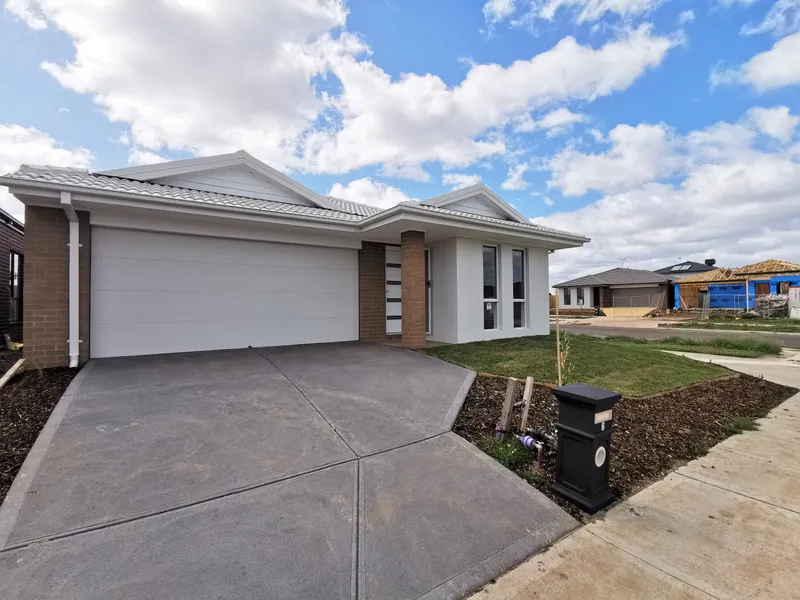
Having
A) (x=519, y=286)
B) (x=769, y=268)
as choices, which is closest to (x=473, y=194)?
(x=519, y=286)

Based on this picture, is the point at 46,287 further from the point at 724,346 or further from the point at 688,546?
the point at 724,346

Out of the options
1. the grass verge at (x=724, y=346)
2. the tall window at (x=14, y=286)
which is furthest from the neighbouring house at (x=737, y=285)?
the tall window at (x=14, y=286)

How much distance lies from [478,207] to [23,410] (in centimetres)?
1068

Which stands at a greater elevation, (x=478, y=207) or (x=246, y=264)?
(x=478, y=207)

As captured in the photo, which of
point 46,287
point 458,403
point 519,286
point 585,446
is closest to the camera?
point 585,446

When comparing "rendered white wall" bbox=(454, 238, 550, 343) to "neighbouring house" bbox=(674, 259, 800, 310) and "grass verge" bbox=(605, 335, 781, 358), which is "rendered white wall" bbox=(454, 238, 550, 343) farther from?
"neighbouring house" bbox=(674, 259, 800, 310)

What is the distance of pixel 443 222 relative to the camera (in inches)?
323

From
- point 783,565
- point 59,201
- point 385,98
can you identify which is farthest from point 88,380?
point 385,98

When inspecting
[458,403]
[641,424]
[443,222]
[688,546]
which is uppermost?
[443,222]

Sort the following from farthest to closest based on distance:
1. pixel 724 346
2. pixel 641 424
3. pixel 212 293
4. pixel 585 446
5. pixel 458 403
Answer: pixel 724 346
pixel 212 293
pixel 458 403
pixel 641 424
pixel 585 446

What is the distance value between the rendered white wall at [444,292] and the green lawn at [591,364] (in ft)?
2.51

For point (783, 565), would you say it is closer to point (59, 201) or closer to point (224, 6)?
point (59, 201)

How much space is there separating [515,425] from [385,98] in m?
9.57

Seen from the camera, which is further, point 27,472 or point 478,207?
point 478,207
